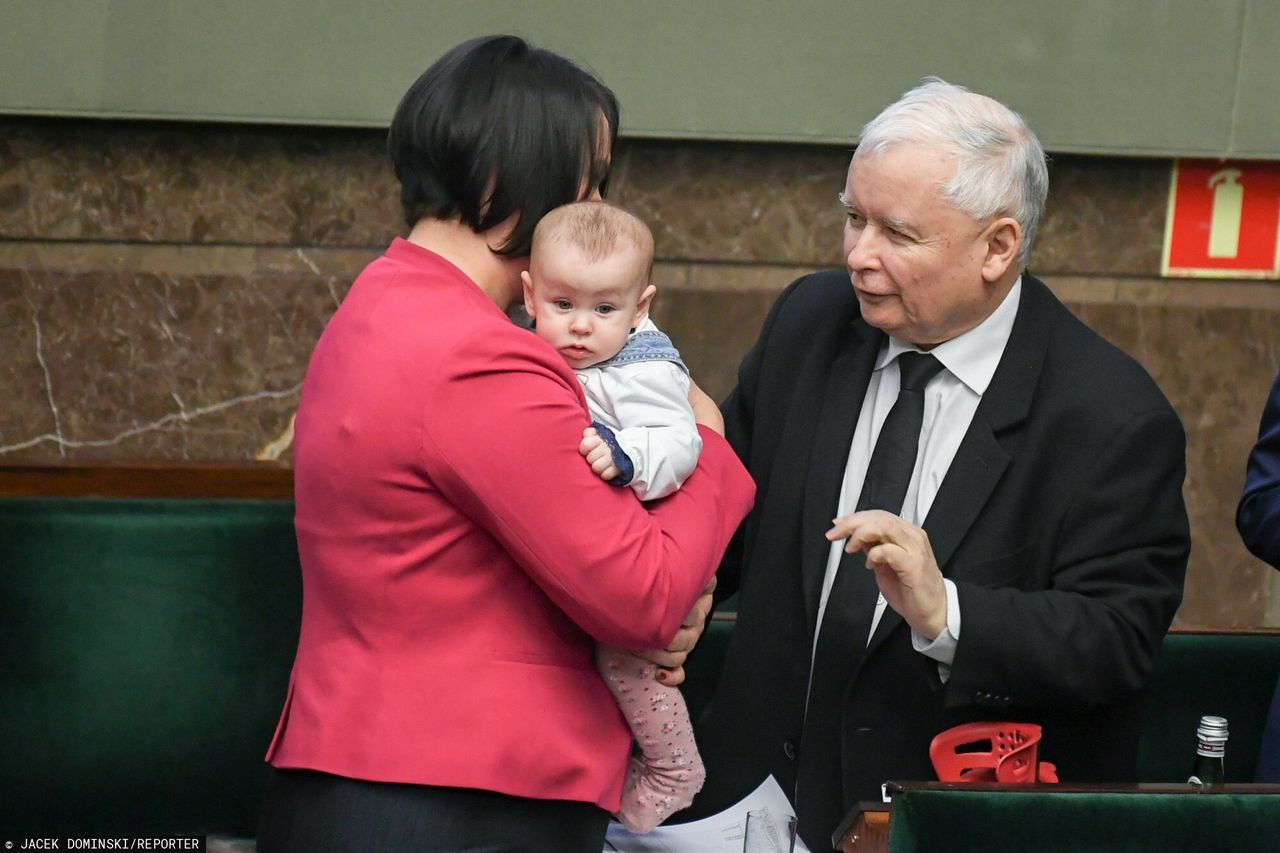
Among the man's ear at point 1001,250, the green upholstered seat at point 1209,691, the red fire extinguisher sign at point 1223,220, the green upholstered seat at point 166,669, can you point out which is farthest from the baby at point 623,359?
the red fire extinguisher sign at point 1223,220

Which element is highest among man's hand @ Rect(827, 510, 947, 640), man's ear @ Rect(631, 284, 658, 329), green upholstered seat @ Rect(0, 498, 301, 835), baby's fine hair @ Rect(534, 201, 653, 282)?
baby's fine hair @ Rect(534, 201, 653, 282)

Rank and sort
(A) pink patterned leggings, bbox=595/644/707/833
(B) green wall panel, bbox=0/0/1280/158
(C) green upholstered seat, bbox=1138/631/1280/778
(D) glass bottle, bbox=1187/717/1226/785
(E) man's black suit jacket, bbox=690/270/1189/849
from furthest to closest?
(B) green wall panel, bbox=0/0/1280/158, (C) green upholstered seat, bbox=1138/631/1280/778, (E) man's black suit jacket, bbox=690/270/1189/849, (D) glass bottle, bbox=1187/717/1226/785, (A) pink patterned leggings, bbox=595/644/707/833

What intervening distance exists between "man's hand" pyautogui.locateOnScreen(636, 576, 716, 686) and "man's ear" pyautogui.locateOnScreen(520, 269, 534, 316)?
46cm

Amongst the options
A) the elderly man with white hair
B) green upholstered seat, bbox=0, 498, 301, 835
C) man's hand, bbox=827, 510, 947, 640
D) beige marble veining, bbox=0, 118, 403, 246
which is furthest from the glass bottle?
beige marble veining, bbox=0, 118, 403, 246

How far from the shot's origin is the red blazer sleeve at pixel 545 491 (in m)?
1.74

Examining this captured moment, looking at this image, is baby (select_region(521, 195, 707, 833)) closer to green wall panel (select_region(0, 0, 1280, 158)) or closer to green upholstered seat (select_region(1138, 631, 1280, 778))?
green upholstered seat (select_region(1138, 631, 1280, 778))

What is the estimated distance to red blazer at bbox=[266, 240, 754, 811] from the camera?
1750 mm

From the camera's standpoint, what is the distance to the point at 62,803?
10.5ft

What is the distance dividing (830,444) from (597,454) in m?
0.79

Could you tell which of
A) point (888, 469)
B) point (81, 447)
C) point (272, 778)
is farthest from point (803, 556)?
point (81, 447)

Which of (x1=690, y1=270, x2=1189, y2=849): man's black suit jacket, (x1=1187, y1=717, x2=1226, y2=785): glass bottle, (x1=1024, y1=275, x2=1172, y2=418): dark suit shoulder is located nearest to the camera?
(x1=1187, y1=717, x2=1226, y2=785): glass bottle

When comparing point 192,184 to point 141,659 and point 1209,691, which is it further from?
point 1209,691

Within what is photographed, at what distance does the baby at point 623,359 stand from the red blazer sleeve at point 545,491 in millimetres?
78

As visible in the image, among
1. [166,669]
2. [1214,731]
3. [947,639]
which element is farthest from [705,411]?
[166,669]
